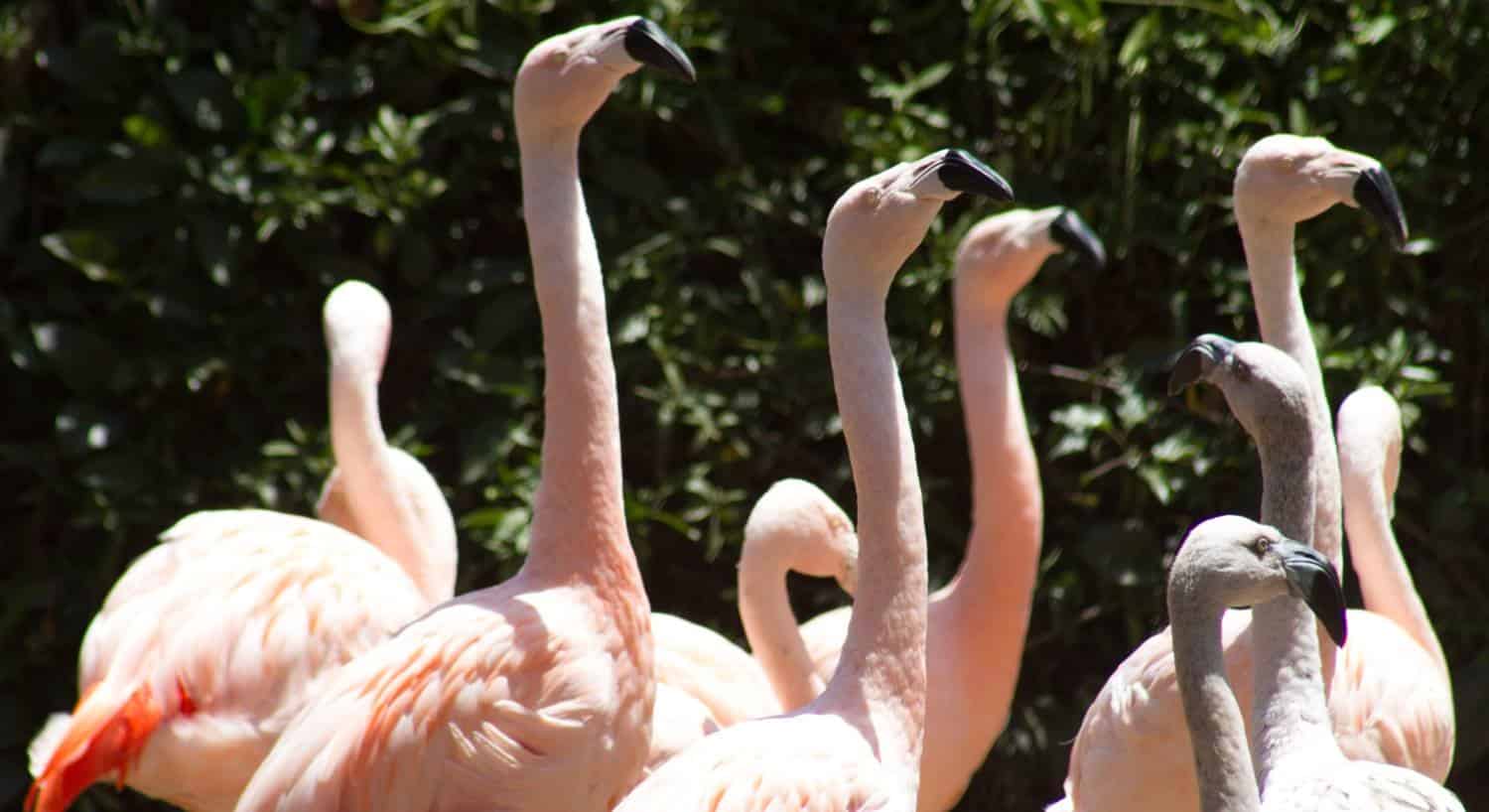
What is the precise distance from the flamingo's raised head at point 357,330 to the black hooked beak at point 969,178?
1.93 meters

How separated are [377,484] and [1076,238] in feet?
5.52

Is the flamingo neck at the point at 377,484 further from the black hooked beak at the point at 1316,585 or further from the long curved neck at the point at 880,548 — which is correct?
the black hooked beak at the point at 1316,585

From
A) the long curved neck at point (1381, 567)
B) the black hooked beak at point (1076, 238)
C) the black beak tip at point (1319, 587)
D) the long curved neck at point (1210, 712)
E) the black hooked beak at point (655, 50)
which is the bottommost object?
the long curved neck at point (1381, 567)

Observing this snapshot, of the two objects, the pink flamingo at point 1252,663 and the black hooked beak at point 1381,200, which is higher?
the black hooked beak at point 1381,200

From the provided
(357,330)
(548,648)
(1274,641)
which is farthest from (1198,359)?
(357,330)

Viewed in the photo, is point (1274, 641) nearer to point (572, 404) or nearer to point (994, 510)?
point (572, 404)

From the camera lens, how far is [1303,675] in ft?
9.05

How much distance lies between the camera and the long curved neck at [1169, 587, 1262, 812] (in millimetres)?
2312

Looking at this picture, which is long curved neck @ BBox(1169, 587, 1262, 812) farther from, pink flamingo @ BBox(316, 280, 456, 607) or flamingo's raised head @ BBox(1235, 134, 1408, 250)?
pink flamingo @ BBox(316, 280, 456, 607)

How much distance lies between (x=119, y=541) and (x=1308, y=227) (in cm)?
324

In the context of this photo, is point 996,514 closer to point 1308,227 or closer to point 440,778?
point 1308,227

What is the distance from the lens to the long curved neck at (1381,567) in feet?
12.2

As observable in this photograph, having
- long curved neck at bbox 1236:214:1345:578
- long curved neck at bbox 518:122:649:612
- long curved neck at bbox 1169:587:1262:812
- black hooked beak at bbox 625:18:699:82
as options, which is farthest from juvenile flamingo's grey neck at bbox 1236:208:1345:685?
long curved neck at bbox 518:122:649:612

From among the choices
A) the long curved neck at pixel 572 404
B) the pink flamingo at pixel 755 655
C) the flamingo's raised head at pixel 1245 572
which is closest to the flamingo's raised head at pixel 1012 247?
the pink flamingo at pixel 755 655
